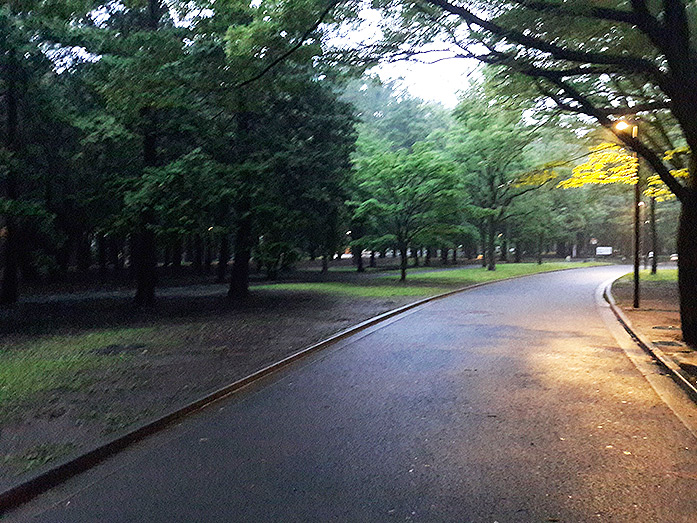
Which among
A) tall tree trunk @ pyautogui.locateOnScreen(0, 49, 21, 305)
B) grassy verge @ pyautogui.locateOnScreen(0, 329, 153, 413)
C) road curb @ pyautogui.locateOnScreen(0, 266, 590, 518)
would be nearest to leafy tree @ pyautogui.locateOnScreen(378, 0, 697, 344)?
road curb @ pyautogui.locateOnScreen(0, 266, 590, 518)

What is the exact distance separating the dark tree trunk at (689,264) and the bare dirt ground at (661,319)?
0.37 m

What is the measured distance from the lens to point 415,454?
5168mm

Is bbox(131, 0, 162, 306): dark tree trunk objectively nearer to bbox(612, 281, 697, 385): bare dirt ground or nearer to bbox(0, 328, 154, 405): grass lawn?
bbox(0, 328, 154, 405): grass lawn

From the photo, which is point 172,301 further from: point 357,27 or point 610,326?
point 610,326

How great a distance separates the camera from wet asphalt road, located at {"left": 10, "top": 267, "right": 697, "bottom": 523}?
4090 mm

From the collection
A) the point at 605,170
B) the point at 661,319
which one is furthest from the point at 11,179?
the point at 661,319

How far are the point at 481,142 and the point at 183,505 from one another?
120ft

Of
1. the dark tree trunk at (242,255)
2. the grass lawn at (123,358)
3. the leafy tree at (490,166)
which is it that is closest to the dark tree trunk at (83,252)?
the dark tree trunk at (242,255)

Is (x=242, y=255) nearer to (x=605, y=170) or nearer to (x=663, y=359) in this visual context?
(x=605, y=170)

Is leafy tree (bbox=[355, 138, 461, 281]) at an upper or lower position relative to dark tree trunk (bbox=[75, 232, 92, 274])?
upper

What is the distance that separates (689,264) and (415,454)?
8.08 m

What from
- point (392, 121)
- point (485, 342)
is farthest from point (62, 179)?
point (392, 121)

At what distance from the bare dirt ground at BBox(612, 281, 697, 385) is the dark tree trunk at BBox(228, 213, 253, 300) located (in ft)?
40.0

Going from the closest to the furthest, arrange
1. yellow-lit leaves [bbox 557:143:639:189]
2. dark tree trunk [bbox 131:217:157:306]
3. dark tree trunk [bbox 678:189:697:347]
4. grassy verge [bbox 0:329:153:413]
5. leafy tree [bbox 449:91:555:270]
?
grassy verge [bbox 0:329:153:413] → dark tree trunk [bbox 678:189:697:347] → yellow-lit leaves [bbox 557:143:639:189] → dark tree trunk [bbox 131:217:157:306] → leafy tree [bbox 449:91:555:270]
